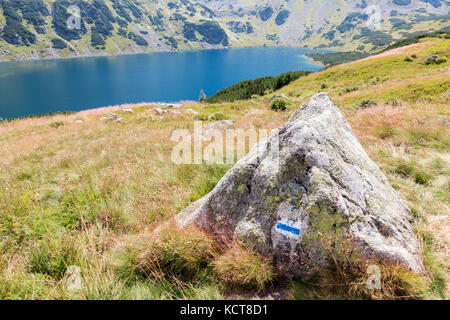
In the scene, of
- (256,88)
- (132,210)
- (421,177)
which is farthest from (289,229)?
(256,88)

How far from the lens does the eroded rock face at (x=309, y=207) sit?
2.62 metres

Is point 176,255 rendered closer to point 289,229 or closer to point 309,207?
point 289,229

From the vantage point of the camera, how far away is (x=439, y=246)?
2.92m

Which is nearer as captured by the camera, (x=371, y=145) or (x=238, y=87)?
(x=371, y=145)

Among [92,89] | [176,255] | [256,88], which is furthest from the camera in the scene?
[92,89]

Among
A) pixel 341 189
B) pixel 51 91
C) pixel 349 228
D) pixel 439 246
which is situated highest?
pixel 341 189

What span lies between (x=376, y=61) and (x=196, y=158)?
52.2m

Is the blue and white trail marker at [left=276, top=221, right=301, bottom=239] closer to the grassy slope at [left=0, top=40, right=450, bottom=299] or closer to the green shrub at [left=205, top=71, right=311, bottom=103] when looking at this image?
the grassy slope at [left=0, top=40, right=450, bottom=299]

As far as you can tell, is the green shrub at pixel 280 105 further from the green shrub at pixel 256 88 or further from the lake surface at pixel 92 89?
the lake surface at pixel 92 89

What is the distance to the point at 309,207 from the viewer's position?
8.81ft

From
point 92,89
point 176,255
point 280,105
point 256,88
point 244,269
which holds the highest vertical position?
point 244,269

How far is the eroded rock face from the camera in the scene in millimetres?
2619
